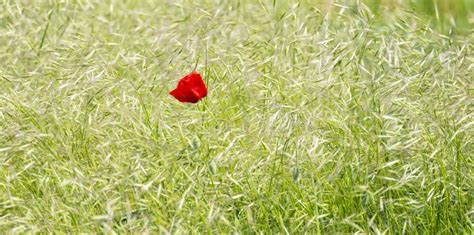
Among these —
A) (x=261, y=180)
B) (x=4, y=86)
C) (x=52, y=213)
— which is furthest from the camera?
(x=4, y=86)

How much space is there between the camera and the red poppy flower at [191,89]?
9.05 feet

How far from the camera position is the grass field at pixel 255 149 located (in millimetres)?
2615

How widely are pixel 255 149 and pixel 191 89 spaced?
23 cm

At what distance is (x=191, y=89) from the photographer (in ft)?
9.05

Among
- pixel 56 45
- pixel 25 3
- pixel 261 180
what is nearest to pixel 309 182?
pixel 261 180

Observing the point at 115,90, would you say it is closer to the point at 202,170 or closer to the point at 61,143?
the point at 61,143

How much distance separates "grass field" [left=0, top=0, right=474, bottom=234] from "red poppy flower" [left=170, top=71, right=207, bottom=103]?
0.10m

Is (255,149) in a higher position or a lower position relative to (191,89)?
lower

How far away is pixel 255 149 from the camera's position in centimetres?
278

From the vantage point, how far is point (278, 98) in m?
3.03

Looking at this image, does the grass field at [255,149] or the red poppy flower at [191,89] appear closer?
the grass field at [255,149]

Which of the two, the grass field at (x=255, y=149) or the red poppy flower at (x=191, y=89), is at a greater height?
the red poppy flower at (x=191, y=89)

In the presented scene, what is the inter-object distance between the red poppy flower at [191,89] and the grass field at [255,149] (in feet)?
0.32

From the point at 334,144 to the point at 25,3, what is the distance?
6.64ft
